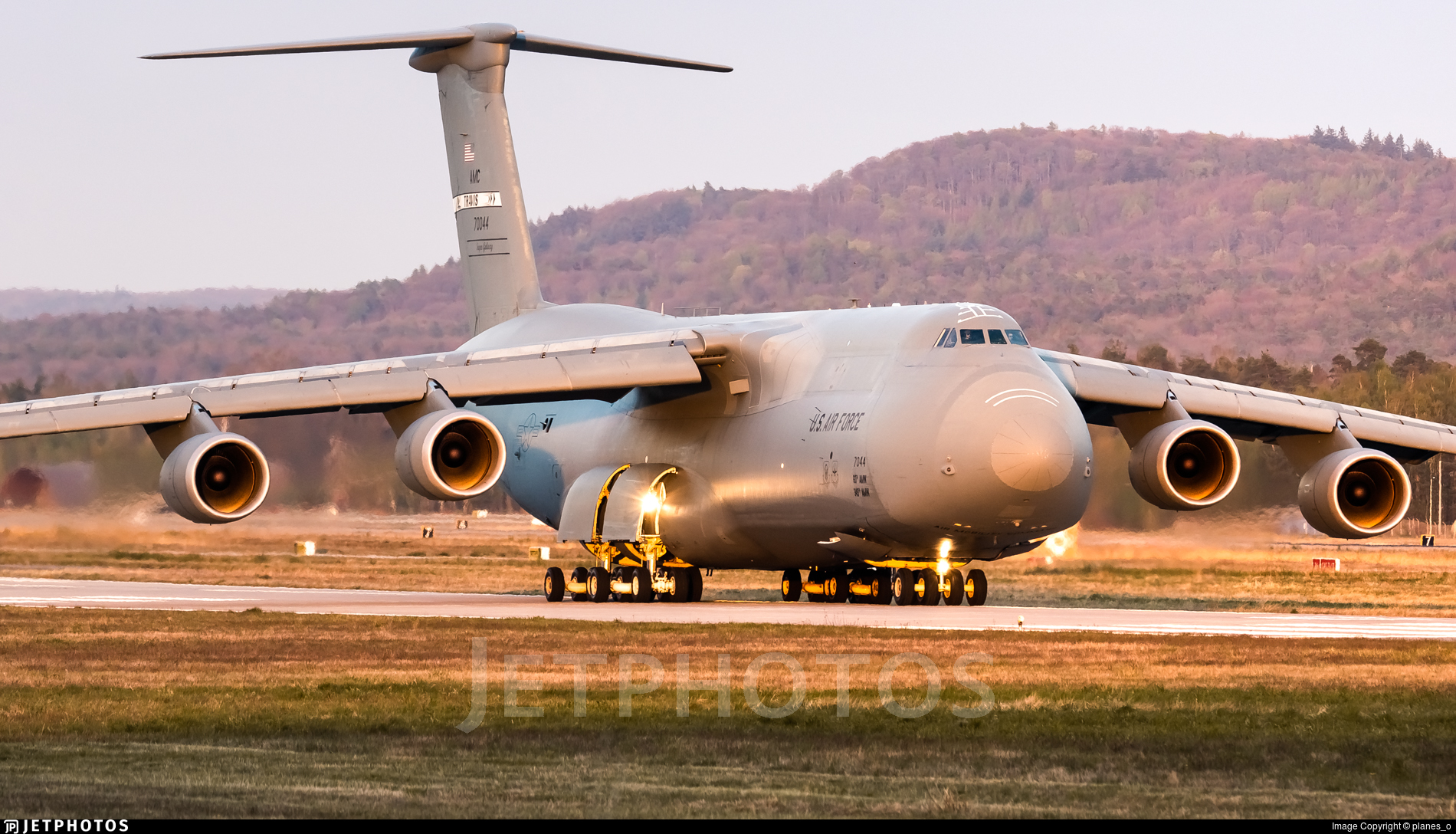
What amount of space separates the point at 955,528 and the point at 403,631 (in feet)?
24.0

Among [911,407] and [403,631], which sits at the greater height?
[911,407]

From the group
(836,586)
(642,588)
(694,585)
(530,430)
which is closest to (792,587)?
(836,586)

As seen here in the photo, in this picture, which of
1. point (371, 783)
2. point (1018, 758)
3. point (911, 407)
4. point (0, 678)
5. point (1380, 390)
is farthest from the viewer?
point (1380, 390)

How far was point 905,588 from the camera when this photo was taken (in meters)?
26.1

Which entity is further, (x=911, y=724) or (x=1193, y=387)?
(x=1193, y=387)

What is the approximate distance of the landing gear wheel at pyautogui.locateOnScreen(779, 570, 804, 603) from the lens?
1147 inches

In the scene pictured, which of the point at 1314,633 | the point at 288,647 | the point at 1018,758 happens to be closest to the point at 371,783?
the point at 1018,758

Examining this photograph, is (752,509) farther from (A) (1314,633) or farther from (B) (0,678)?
(B) (0,678)

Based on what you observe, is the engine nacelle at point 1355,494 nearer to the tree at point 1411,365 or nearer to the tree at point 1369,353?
the tree at point 1411,365

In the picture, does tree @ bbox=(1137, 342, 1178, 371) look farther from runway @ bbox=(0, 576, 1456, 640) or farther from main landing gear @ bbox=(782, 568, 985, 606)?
runway @ bbox=(0, 576, 1456, 640)

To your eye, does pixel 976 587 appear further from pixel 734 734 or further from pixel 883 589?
pixel 734 734

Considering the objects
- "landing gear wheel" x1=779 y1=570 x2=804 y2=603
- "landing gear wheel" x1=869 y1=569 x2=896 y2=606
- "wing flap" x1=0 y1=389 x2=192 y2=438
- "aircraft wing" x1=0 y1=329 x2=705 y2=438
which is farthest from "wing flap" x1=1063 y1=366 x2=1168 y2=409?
"wing flap" x1=0 y1=389 x2=192 y2=438

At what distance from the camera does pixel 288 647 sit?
59.4 ft

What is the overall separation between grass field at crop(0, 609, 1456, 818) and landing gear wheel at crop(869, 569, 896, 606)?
7982mm
